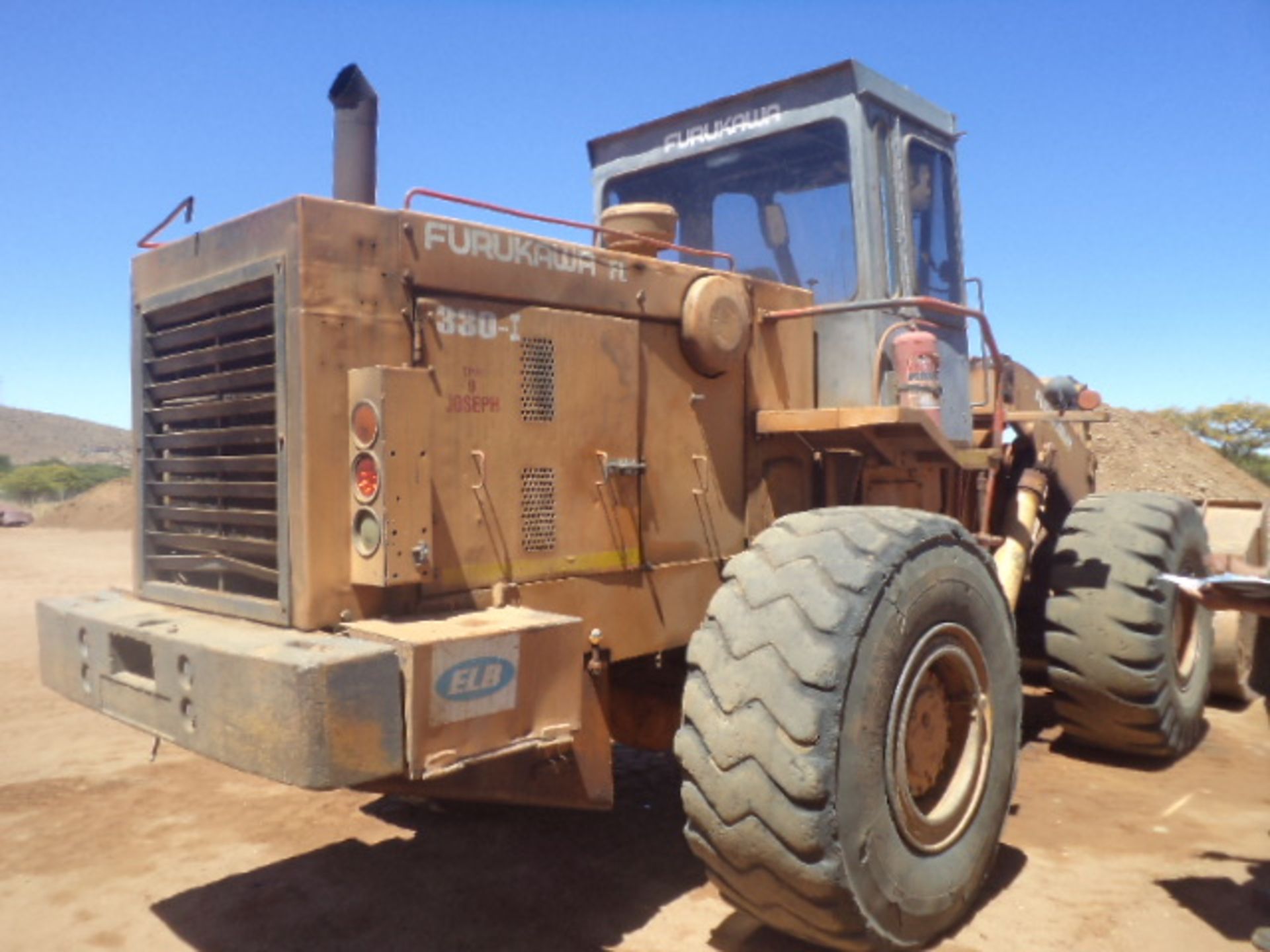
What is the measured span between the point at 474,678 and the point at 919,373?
2.46 m

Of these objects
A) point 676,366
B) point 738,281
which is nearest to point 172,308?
point 676,366

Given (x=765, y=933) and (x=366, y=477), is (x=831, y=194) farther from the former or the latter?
(x=765, y=933)

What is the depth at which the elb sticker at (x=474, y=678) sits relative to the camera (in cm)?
295

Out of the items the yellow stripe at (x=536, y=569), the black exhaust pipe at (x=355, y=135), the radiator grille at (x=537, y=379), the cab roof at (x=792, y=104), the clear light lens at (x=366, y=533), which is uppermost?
the cab roof at (x=792, y=104)

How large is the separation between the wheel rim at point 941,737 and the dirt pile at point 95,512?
91.5 ft

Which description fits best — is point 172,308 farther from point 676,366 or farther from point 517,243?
point 676,366

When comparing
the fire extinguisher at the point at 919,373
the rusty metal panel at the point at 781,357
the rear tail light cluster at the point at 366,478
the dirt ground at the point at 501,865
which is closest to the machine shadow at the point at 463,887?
the dirt ground at the point at 501,865

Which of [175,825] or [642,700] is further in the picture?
[175,825]

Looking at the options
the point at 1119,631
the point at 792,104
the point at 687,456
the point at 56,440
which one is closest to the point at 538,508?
the point at 687,456

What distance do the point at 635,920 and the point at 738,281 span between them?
2596mm

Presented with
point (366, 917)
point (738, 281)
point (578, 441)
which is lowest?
point (366, 917)

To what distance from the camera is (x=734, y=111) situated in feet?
17.8

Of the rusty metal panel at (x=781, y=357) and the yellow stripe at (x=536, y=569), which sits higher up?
the rusty metal panel at (x=781, y=357)

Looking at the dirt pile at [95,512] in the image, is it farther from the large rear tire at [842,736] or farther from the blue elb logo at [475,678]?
the large rear tire at [842,736]
